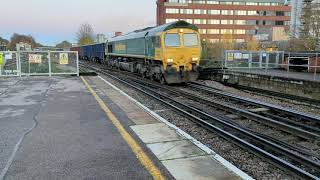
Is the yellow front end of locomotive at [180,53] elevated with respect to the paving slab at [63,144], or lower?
elevated

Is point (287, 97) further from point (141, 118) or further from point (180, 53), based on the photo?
point (141, 118)

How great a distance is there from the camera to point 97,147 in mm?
6551

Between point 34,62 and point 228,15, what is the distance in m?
96.9

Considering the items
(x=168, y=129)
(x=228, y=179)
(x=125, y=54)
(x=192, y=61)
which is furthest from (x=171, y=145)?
(x=125, y=54)

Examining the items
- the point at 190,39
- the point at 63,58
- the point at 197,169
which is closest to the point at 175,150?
the point at 197,169

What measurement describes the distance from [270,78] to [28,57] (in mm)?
14533

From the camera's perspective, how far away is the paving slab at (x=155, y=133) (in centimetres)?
714

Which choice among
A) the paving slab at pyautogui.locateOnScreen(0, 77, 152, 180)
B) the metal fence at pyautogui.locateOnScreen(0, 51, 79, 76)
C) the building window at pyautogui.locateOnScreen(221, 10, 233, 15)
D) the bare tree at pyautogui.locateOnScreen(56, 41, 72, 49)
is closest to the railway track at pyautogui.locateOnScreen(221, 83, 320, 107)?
the paving slab at pyautogui.locateOnScreen(0, 77, 152, 180)

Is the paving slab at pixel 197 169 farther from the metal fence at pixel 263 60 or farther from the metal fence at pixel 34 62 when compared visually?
the metal fence at pixel 263 60

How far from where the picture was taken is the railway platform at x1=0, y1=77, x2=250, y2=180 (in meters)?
5.27

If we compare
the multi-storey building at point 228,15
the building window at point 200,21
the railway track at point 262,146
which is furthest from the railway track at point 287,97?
the building window at point 200,21

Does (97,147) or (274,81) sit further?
(274,81)

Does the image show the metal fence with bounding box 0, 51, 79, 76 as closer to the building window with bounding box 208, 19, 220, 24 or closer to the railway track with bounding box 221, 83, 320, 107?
the railway track with bounding box 221, 83, 320, 107

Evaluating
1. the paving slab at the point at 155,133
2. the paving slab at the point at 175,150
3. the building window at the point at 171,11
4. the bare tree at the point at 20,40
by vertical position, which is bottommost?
the paving slab at the point at 175,150
